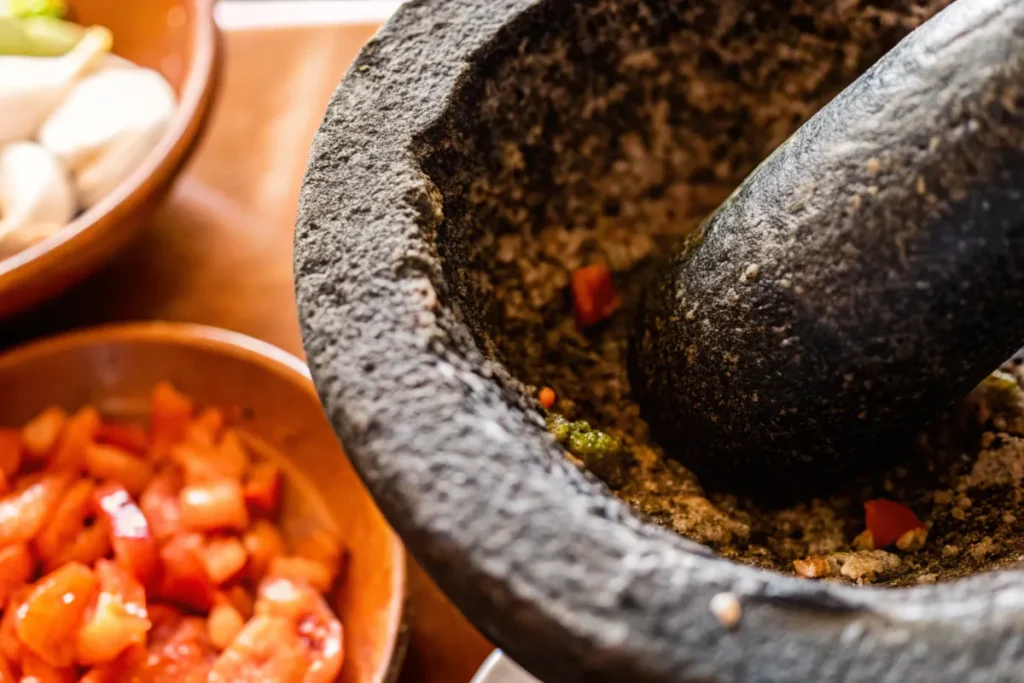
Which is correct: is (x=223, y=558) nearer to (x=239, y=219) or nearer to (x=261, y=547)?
(x=261, y=547)

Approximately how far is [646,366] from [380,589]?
13.8 inches

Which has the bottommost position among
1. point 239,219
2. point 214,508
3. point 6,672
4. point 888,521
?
point 6,672

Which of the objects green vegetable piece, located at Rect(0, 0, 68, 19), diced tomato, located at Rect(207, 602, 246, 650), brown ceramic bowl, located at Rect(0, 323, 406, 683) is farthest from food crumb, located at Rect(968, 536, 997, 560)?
green vegetable piece, located at Rect(0, 0, 68, 19)

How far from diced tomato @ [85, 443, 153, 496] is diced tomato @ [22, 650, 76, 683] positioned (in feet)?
A: 0.67

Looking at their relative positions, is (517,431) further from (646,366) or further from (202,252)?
(202,252)

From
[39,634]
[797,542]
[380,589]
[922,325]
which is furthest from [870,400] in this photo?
[39,634]

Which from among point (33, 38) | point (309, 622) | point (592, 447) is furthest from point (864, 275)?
point (33, 38)

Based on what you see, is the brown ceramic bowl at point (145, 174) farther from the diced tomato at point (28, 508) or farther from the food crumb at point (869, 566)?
the food crumb at point (869, 566)

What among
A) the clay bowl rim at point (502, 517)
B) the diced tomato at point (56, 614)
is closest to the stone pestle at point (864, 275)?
the clay bowl rim at point (502, 517)

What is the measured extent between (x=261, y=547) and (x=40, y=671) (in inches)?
9.2

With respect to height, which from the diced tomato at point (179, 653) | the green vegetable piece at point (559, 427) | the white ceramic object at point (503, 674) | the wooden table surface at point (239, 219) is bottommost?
the diced tomato at point (179, 653)

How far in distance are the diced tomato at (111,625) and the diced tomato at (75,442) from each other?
0.18 metres

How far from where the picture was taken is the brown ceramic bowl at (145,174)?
1.01 m

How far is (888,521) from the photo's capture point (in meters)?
0.77
